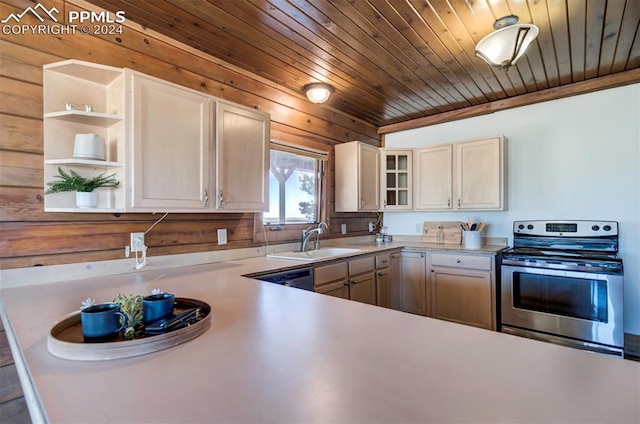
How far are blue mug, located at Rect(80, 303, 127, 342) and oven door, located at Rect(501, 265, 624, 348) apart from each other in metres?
2.96

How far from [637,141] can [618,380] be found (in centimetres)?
318

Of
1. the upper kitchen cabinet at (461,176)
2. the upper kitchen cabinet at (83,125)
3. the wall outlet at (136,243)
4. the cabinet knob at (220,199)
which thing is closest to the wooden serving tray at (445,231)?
the upper kitchen cabinet at (461,176)

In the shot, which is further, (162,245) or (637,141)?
(637,141)

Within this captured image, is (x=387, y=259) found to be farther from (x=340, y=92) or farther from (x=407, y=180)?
(x=340, y=92)

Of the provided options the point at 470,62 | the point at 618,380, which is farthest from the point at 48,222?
the point at 470,62

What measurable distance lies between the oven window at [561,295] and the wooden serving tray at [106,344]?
110 inches

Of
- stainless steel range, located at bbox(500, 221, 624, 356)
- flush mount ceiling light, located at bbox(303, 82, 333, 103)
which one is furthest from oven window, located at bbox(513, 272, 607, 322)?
flush mount ceiling light, located at bbox(303, 82, 333, 103)

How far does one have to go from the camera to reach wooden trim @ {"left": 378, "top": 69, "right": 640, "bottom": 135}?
2823 millimetres

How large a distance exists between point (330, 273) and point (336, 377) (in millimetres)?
1840

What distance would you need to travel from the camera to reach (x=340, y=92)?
3129mm

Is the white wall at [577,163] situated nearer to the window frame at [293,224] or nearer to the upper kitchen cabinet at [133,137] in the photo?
the window frame at [293,224]

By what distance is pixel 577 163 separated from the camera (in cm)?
309

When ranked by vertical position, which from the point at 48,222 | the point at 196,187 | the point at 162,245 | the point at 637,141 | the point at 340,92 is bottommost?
the point at 162,245

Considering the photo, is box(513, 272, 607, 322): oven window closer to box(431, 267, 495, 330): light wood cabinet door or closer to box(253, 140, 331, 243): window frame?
box(431, 267, 495, 330): light wood cabinet door
